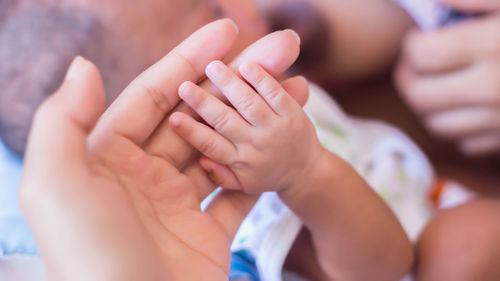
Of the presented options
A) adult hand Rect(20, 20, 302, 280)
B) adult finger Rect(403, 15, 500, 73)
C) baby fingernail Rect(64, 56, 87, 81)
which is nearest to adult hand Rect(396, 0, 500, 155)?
adult finger Rect(403, 15, 500, 73)

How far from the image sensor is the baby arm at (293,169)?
1.13 feet

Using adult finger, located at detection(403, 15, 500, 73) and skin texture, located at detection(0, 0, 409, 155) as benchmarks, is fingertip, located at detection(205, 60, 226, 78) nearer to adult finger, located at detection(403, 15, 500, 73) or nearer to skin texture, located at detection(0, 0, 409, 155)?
skin texture, located at detection(0, 0, 409, 155)

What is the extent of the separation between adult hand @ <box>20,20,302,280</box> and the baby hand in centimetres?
2

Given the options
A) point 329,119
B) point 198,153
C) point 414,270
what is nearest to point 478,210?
point 414,270

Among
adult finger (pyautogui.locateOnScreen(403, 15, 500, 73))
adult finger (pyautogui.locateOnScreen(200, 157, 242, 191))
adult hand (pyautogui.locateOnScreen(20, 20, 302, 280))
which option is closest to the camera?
adult hand (pyautogui.locateOnScreen(20, 20, 302, 280))

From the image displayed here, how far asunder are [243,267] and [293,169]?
138mm

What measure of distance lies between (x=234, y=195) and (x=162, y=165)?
0.28 feet

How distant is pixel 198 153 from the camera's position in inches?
15.0

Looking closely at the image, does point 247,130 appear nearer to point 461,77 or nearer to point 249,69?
point 249,69

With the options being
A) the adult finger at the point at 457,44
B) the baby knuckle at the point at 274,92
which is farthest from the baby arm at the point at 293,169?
the adult finger at the point at 457,44

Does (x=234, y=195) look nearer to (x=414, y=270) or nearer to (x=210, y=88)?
(x=210, y=88)

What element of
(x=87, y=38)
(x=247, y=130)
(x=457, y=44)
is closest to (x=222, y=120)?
(x=247, y=130)

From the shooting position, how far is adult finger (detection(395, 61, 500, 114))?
619 millimetres

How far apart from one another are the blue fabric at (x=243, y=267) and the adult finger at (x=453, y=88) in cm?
36
